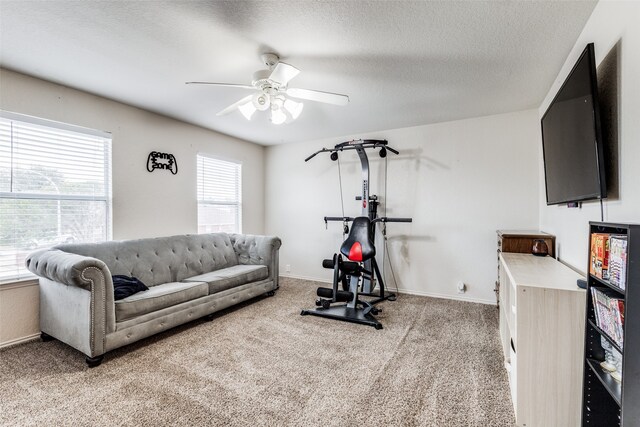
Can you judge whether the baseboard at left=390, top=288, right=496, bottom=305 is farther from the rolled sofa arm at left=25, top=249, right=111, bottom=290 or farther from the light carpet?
the rolled sofa arm at left=25, top=249, right=111, bottom=290

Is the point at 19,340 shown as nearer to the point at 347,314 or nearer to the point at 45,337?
the point at 45,337

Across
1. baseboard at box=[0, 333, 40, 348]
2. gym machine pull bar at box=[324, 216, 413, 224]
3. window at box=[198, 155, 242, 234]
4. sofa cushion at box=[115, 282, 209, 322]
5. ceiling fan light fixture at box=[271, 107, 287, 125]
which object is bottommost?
baseboard at box=[0, 333, 40, 348]

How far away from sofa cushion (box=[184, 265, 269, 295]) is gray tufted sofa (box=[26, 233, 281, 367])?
0.04 feet

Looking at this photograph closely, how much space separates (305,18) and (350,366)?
8.12ft

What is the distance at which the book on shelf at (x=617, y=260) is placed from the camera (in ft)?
3.39

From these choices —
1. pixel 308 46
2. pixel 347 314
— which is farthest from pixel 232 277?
pixel 308 46

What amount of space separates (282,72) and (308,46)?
0.31 meters

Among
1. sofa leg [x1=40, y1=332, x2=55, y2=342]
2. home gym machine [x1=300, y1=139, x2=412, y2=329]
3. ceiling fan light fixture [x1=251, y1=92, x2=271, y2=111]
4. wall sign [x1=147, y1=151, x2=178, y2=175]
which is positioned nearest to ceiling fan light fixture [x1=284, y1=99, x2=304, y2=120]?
ceiling fan light fixture [x1=251, y1=92, x2=271, y2=111]

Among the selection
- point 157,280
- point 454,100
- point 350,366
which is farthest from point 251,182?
point 350,366

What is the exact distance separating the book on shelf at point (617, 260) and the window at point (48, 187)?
13.5ft

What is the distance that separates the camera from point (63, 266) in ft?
7.50

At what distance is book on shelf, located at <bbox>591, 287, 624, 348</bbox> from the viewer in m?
1.05

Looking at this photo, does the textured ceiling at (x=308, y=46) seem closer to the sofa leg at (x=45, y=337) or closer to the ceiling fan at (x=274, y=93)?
the ceiling fan at (x=274, y=93)

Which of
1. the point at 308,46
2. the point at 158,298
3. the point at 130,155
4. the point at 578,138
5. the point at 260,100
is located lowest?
the point at 158,298
